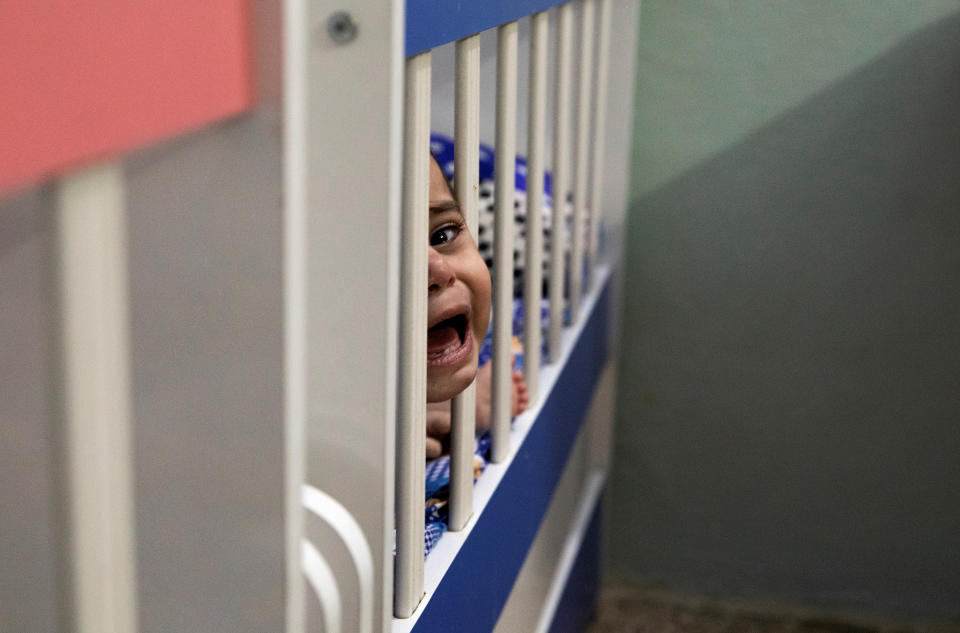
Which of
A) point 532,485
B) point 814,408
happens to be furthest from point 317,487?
point 814,408

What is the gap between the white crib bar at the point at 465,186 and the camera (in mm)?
719

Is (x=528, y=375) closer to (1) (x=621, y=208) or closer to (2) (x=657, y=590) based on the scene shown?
(1) (x=621, y=208)

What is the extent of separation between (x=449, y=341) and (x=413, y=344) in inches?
12.6

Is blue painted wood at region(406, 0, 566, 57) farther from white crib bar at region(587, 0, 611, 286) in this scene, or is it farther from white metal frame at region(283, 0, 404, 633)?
white crib bar at region(587, 0, 611, 286)

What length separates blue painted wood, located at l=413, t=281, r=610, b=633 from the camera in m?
0.80

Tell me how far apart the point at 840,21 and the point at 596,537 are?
866 mm

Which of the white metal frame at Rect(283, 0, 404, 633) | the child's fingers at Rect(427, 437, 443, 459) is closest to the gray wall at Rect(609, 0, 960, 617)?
the child's fingers at Rect(427, 437, 443, 459)

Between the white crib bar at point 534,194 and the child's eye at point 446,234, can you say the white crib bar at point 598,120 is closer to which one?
the white crib bar at point 534,194

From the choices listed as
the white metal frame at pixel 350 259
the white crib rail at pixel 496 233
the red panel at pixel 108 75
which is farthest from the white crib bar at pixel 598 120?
the red panel at pixel 108 75

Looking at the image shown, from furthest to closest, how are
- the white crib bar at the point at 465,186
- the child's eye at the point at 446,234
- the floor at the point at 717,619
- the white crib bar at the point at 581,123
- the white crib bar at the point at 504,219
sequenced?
the floor at the point at 717,619 < the white crib bar at the point at 581,123 < the child's eye at the point at 446,234 < the white crib bar at the point at 504,219 < the white crib bar at the point at 465,186

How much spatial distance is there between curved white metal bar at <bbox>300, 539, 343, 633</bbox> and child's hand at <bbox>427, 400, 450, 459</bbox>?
0.53 meters

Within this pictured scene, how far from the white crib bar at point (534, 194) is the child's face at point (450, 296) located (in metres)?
0.07

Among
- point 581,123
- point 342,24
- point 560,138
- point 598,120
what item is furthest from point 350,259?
point 598,120

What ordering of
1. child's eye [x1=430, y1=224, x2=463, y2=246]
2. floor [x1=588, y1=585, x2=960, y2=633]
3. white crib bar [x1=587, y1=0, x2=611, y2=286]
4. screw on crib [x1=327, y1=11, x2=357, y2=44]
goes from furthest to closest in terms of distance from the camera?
floor [x1=588, y1=585, x2=960, y2=633] → white crib bar [x1=587, y1=0, x2=611, y2=286] → child's eye [x1=430, y1=224, x2=463, y2=246] → screw on crib [x1=327, y1=11, x2=357, y2=44]
